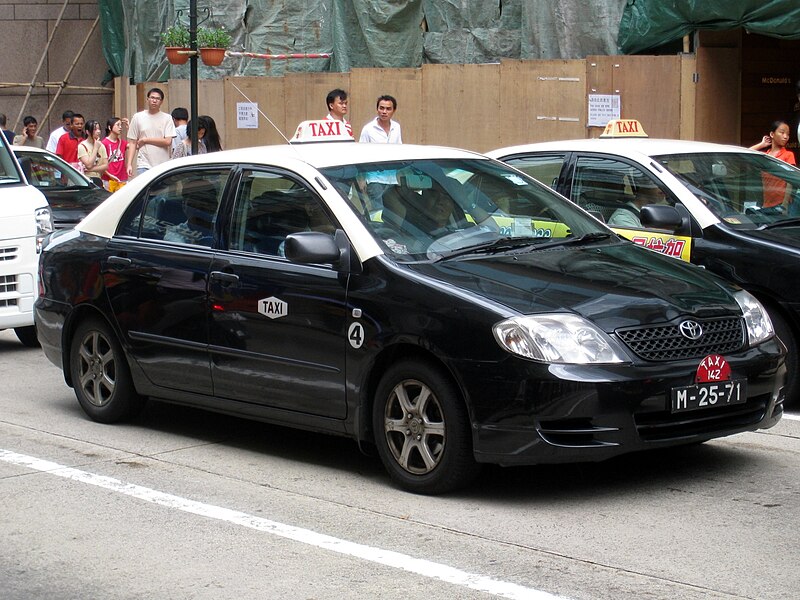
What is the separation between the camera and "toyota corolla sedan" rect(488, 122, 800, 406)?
28.0 feet

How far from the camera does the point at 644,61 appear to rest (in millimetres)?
17922

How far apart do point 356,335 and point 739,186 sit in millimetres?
3663

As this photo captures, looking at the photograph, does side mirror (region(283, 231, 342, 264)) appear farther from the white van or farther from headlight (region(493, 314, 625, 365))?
the white van

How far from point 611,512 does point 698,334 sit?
900mm

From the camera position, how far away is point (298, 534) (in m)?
6.04

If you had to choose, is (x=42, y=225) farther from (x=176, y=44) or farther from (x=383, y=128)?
(x=176, y=44)

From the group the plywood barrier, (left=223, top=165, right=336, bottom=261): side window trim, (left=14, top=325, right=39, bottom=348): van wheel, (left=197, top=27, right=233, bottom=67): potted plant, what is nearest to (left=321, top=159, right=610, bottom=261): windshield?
(left=223, top=165, right=336, bottom=261): side window trim

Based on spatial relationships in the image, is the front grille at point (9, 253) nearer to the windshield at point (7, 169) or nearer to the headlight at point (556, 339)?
the windshield at point (7, 169)

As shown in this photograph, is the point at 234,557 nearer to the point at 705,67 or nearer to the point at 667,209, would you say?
the point at 667,209

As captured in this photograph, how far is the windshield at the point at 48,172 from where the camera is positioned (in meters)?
15.4

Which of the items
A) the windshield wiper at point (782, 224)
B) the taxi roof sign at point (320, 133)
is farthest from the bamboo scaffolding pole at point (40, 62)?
the windshield wiper at point (782, 224)

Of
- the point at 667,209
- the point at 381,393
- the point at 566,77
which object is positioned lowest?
the point at 381,393

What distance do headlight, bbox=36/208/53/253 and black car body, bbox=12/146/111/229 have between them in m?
2.88

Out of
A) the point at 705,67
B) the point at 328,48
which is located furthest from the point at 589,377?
the point at 328,48
